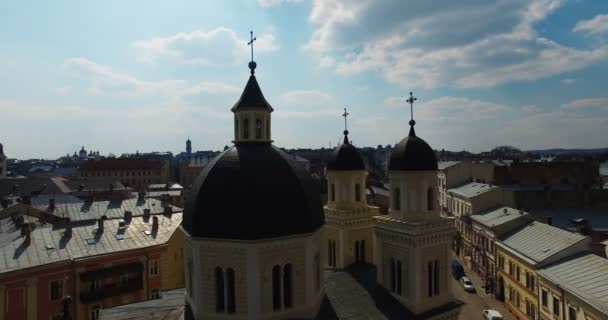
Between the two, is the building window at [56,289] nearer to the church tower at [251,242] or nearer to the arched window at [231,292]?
the church tower at [251,242]

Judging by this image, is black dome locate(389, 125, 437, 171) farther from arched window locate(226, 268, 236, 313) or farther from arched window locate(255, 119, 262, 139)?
arched window locate(226, 268, 236, 313)

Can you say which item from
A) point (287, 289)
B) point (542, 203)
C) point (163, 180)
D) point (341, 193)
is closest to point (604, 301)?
point (341, 193)

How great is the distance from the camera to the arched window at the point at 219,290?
17438 mm

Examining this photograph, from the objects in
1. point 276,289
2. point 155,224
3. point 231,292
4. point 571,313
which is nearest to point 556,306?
point 571,313

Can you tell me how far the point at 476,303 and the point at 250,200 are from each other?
97.7 ft

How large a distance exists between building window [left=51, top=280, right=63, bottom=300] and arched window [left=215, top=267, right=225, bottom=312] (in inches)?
643

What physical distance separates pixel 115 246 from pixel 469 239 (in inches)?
1462

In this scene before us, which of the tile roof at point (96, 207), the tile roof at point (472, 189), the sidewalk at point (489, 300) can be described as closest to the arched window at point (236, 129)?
the tile roof at point (96, 207)

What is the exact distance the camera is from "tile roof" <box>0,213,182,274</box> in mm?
27161

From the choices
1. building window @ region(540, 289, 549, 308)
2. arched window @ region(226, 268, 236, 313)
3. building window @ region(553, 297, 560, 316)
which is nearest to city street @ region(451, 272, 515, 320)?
building window @ region(540, 289, 549, 308)

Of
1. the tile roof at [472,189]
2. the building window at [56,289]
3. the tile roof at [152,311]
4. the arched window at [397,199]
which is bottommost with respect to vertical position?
the building window at [56,289]

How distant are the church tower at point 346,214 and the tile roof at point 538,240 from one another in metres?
14.4

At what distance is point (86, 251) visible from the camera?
29844 millimetres

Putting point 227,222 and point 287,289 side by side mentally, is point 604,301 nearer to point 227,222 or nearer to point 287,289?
point 287,289
